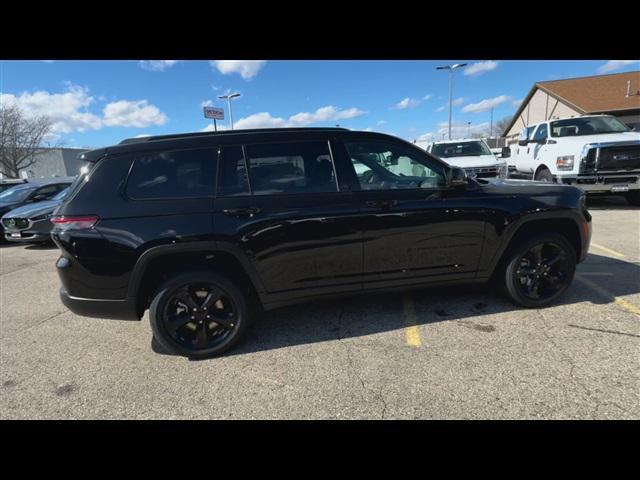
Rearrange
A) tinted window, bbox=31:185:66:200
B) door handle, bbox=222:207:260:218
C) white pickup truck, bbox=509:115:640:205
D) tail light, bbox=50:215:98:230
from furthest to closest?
1. tinted window, bbox=31:185:66:200
2. white pickup truck, bbox=509:115:640:205
3. door handle, bbox=222:207:260:218
4. tail light, bbox=50:215:98:230

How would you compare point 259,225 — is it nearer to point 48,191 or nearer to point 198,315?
point 198,315

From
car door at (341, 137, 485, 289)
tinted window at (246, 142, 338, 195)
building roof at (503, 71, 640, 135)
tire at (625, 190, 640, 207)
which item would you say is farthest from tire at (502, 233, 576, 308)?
building roof at (503, 71, 640, 135)

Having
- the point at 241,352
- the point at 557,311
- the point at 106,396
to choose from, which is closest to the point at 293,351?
the point at 241,352

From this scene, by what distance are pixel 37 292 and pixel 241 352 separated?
3889mm

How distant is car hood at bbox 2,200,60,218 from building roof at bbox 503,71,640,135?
34.1 meters

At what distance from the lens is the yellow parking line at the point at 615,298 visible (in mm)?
3422

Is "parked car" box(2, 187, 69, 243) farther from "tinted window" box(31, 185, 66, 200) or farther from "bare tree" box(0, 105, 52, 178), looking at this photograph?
"bare tree" box(0, 105, 52, 178)

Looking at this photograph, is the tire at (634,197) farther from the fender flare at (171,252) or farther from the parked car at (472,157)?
the fender flare at (171,252)

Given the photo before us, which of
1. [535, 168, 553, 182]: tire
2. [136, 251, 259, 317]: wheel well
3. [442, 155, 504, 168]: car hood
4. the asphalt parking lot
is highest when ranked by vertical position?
[442, 155, 504, 168]: car hood

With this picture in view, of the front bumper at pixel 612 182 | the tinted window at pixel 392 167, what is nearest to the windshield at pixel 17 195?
the tinted window at pixel 392 167

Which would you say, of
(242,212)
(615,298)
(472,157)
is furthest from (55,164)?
(615,298)

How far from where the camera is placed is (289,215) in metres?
2.93

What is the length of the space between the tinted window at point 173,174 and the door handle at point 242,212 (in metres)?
0.23

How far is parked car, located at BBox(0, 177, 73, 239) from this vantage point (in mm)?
9062
